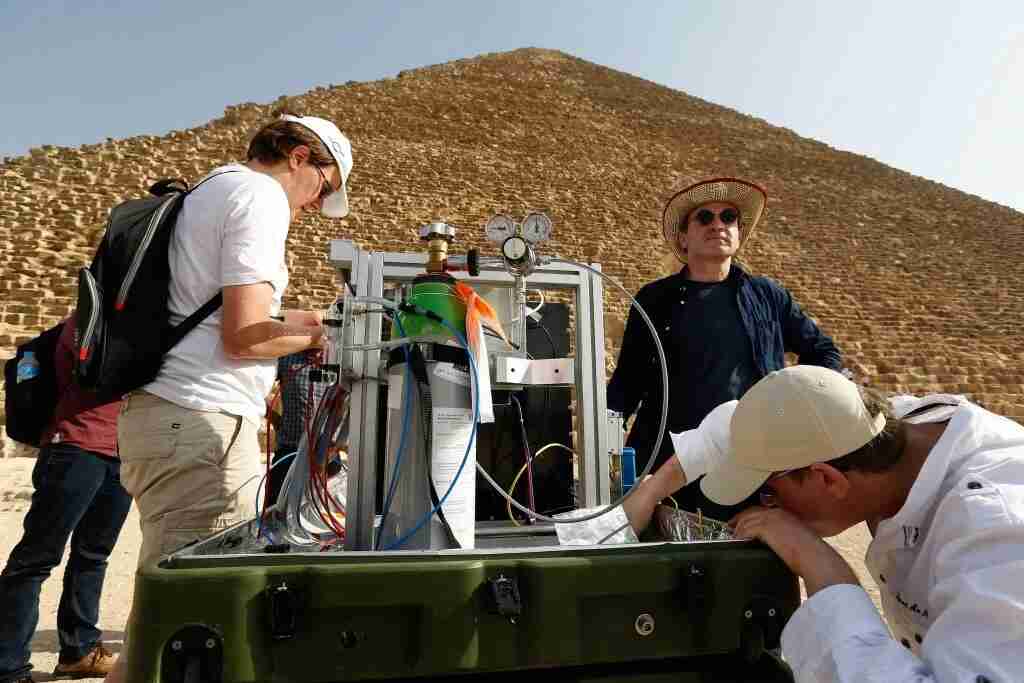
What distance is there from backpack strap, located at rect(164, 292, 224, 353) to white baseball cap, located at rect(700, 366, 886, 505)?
1116 mm

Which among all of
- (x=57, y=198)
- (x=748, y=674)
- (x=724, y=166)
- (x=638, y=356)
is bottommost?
(x=748, y=674)

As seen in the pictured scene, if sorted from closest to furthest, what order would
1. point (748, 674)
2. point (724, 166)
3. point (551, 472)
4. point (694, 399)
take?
point (748, 674)
point (551, 472)
point (694, 399)
point (724, 166)

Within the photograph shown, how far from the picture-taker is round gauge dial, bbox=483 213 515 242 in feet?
5.21

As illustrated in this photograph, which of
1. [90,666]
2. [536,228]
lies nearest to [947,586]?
[536,228]

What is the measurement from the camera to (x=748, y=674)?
0.96m

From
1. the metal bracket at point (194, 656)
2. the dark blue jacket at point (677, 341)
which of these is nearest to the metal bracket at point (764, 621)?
the metal bracket at point (194, 656)

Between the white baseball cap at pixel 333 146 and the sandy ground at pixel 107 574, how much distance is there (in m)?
2.21

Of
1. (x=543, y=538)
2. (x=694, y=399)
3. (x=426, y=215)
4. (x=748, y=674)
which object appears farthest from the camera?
(x=426, y=215)

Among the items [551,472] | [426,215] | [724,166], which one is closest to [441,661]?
[551,472]

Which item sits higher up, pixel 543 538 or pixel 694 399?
pixel 694 399

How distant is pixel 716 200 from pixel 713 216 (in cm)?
9

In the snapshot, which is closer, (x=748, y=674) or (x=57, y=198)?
A: (x=748, y=674)

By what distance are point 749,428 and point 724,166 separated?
32.8 m

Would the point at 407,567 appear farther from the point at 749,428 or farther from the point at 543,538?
the point at 543,538
